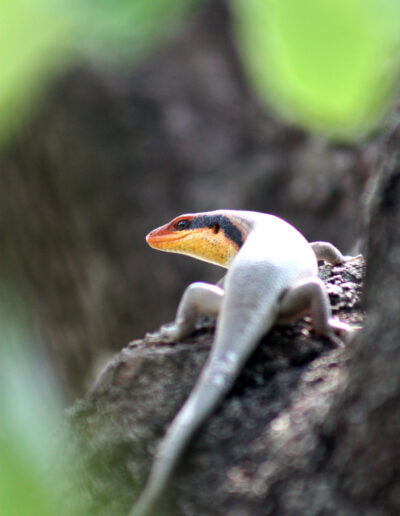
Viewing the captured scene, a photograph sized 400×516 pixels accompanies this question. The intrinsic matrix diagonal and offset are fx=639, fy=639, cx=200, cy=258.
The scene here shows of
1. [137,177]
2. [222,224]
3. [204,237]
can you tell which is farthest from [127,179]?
[222,224]

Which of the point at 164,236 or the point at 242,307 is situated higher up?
the point at 164,236

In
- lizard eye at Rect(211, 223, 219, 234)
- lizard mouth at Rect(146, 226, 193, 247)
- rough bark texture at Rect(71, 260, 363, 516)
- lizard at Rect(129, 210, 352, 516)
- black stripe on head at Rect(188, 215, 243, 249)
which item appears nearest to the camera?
rough bark texture at Rect(71, 260, 363, 516)

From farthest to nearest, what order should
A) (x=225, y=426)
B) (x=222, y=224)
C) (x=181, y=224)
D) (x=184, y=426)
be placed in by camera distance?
1. (x=181, y=224)
2. (x=222, y=224)
3. (x=225, y=426)
4. (x=184, y=426)

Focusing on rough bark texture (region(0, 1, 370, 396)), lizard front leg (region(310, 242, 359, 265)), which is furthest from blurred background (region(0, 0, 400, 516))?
lizard front leg (region(310, 242, 359, 265))

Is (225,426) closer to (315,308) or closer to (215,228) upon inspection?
(315,308)

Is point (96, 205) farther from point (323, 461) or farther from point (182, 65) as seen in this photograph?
point (323, 461)

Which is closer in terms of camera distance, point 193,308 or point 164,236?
point 193,308

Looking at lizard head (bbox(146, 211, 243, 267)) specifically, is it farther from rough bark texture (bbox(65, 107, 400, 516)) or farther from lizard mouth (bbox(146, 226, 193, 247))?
rough bark texture (bbox(65, 107, 400, 516))
